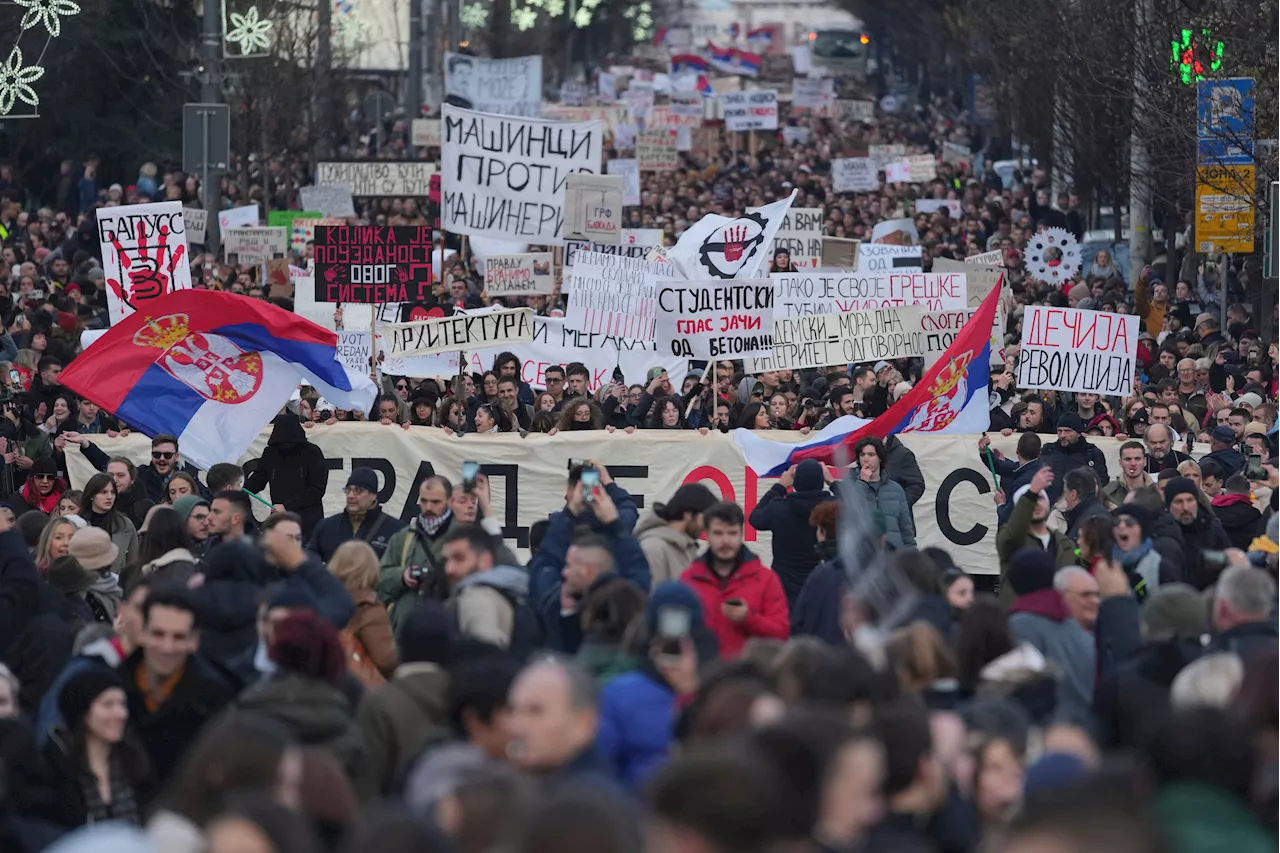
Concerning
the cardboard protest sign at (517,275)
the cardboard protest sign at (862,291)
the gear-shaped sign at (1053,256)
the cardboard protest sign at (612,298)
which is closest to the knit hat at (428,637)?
the cardboard protest sign at (612,298)

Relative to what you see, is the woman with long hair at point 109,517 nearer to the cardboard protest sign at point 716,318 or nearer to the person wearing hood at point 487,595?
the person wearing hood at point 487,595

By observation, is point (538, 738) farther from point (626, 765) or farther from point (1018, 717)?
point (1018, 717)

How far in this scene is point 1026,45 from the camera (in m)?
38.3

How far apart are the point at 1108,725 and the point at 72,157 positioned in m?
37.8

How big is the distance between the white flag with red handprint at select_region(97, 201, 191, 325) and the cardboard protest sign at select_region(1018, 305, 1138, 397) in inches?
250

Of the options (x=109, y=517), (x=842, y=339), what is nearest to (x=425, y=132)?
(x=842, y=339)

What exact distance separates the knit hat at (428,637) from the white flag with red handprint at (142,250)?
11111 millimetres

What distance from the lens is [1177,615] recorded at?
24.2ft

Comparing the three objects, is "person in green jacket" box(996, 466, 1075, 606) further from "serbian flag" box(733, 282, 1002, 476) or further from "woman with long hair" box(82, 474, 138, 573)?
"woman with long hair" box(82, 474, 138, 573)

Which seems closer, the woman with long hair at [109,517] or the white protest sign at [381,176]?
the woman with long hair at [109,517]

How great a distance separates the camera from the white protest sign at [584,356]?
62.4 ft

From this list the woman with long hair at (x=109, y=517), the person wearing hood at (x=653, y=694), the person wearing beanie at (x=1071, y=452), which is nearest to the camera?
the person wearing hood at (x=653, y=694)

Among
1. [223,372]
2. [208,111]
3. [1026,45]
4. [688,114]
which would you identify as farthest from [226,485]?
[688,114]

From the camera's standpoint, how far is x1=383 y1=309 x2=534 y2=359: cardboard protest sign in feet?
53.4
